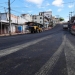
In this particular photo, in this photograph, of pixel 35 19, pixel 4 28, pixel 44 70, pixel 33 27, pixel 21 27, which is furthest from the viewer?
pixel 35 19

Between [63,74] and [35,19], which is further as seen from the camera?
[35,19]

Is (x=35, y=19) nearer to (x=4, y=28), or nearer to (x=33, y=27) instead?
(x=33, y=27)

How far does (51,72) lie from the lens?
258 inches

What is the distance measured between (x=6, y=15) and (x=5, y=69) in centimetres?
5621

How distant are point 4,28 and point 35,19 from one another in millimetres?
73002

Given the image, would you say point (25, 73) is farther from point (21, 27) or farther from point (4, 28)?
point (21, 27)

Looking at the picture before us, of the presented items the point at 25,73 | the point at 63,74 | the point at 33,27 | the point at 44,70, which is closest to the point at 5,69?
the point at 25,73

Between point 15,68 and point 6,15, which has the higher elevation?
point 6,15

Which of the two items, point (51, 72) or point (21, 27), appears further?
point (21, 27)

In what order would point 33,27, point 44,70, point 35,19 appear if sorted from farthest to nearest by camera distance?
point 35,19
point 33,27
point 44,70

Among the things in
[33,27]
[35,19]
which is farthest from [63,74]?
[35,19]

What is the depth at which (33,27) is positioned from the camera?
6103 centimetres

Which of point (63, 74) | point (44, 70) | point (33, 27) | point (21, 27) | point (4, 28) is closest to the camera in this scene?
point (63, 74)

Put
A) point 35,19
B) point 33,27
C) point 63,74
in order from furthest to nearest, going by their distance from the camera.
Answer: point 35,19, point 33,27, point 63,74
